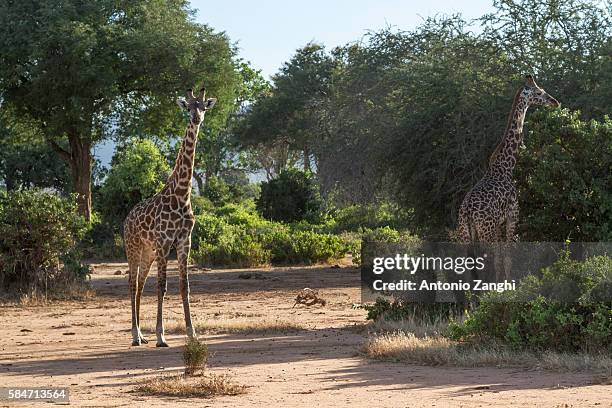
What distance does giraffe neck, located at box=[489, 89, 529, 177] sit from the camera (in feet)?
47.9

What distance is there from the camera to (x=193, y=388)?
9.40 m

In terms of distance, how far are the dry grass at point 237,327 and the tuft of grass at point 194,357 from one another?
3.99 meters

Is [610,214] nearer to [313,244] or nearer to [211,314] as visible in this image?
[211,314]

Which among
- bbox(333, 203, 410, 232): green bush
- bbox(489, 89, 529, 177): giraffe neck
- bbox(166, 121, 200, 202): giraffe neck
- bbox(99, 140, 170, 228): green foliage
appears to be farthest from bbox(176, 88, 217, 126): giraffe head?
bbox(333, 203, 410, 232): green bush

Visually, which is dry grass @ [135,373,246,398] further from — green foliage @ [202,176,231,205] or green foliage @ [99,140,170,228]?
green foliage @ [202,176,231,205]

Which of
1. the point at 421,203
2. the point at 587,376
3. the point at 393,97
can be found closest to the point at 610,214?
the point at 587,376

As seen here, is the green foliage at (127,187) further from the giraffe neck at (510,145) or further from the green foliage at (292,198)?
the giraffe neck at (510,145)

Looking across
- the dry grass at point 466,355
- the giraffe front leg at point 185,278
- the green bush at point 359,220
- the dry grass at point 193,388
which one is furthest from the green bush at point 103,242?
the dry grass at point 193,388

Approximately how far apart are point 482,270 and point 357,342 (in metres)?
2.02

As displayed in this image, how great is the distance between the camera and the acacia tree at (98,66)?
28938 millimetres

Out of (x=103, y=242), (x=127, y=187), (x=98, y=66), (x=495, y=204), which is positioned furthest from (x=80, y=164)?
(x=495, y=204)

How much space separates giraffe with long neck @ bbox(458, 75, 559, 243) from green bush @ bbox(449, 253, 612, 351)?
7.83 feet

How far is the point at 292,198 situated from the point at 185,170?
992 inches

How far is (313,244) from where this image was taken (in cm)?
2627
